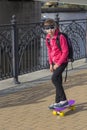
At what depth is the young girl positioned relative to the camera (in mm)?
6762

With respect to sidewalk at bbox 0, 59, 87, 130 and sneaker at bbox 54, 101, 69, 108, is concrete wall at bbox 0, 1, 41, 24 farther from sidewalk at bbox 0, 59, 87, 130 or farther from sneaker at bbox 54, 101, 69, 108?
sneaker at bbox 54, 101, 69, 108

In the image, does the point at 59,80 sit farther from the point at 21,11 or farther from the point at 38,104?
the point at 21,11

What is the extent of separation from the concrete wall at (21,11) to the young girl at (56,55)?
26234mm

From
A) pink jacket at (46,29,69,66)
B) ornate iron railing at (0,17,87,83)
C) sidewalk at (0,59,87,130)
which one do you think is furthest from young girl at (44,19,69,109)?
ornate iron railing at (0,17,87,83)

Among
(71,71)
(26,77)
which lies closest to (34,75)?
(26,77)

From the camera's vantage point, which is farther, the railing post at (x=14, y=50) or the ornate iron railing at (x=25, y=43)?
the ornate iron railing at (x=25, y=43)

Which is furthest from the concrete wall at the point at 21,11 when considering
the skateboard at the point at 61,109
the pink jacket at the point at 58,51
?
the pink jacket at the point at 58,51

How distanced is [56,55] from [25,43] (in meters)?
4.30

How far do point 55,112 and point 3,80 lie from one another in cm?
312

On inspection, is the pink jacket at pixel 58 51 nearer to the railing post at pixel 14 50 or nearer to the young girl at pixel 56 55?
the young girl at pixel 56 55

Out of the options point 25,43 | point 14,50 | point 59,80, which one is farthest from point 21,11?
point 59,80

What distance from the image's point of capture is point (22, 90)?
29.5ft

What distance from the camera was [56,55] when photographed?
698cm

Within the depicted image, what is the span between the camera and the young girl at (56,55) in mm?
6762
